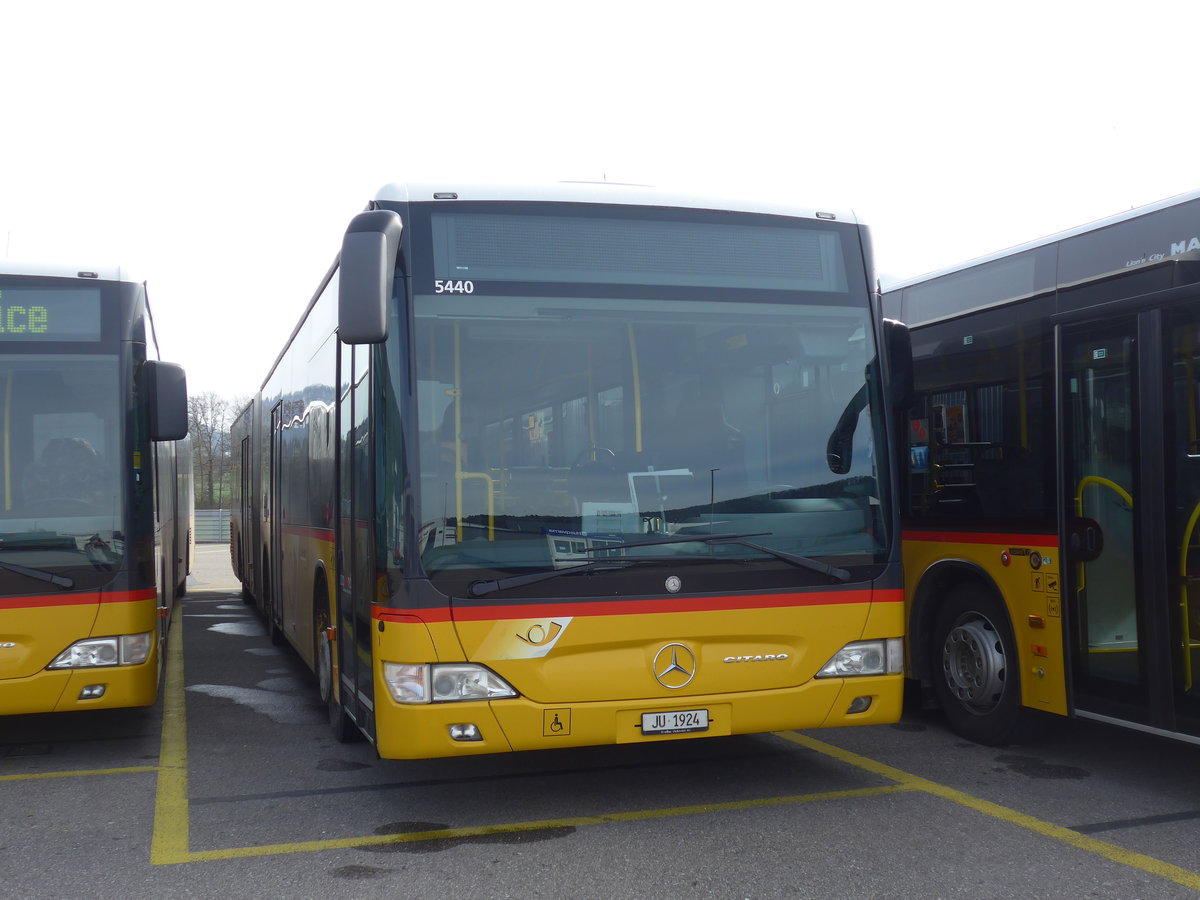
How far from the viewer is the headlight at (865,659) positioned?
565cm

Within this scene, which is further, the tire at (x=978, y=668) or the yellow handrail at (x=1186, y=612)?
the tire at (x=978, y=668)

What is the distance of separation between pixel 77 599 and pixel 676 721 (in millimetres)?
3578

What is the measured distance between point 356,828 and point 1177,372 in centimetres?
446

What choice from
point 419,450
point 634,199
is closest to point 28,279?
point 419,450

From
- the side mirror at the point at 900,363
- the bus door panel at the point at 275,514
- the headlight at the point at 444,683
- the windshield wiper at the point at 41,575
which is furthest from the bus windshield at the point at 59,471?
the side mirror at the point at 900,363

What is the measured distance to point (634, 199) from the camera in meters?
5.76

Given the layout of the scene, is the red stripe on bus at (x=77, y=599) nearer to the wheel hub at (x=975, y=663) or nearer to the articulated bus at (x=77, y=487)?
the articulated bus at (x=77, y=487)

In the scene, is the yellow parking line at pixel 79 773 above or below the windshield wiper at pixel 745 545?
below

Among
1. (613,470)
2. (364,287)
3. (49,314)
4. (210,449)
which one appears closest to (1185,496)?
(613,470)

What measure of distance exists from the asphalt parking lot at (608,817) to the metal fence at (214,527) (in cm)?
4714

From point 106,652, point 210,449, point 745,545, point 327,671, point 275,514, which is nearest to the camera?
point 745,545

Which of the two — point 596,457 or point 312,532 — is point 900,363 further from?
point 312,532

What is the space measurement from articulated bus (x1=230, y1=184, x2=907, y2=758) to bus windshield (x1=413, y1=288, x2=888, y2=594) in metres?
0.01

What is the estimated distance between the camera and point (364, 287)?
5020 mm
